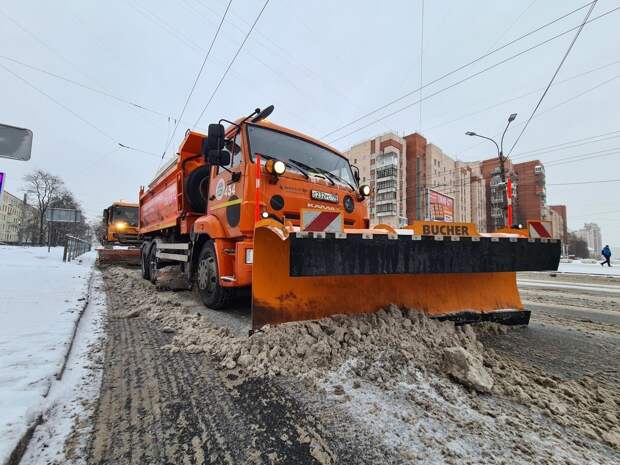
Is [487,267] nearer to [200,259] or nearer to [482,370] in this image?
[482,370]

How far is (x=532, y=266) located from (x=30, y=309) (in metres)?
6.20

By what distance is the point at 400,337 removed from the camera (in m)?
2.76

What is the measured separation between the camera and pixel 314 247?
2445 mm

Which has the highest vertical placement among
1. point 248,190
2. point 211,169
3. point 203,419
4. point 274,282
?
point 211,169

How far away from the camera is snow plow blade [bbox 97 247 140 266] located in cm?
1318

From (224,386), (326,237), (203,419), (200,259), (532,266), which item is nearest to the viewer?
(203,419)

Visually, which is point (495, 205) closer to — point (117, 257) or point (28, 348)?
point (117, 257)

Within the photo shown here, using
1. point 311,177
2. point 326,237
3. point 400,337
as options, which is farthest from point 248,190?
point 400,337

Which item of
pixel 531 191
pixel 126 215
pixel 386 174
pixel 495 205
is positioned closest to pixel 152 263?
pixel 126 215

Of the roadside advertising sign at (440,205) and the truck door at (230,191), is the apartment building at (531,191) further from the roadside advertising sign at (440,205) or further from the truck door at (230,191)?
the truck door at (230,191)

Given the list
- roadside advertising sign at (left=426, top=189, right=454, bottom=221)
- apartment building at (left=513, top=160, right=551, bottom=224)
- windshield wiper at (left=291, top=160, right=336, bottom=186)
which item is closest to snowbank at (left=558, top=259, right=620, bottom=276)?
roadside advertising sign at (left=426, top=189, right=454, bottom=221)

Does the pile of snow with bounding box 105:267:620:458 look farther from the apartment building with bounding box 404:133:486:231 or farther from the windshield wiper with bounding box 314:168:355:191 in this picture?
the apartment building with bounding box 404:133:486:231

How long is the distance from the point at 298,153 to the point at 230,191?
1.16 meters

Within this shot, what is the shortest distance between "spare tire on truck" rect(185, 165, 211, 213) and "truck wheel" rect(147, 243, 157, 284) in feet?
9.55
